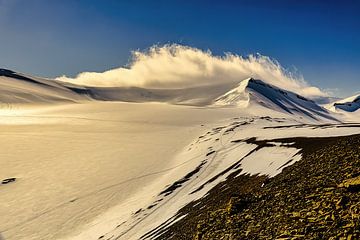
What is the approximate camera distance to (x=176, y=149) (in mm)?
94688

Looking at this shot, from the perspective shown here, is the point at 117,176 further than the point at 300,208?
Yes

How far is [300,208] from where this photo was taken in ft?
66.3

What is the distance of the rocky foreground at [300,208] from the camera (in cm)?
1728

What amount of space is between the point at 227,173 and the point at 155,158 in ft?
129

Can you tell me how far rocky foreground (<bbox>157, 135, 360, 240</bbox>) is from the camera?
56.7 feet

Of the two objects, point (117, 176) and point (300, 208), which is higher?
point (117, 176)

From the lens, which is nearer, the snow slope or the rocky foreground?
the rocky foreground

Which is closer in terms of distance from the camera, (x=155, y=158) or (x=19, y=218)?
(x=19, y=218)

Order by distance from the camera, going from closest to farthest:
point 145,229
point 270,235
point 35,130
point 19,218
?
point 270,235, point 145,229, point 19,218, point 35,130

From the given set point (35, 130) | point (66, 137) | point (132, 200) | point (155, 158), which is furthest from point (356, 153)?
point (35, 130)

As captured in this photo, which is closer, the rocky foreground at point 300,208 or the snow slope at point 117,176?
the rocky foreground at point 300,208

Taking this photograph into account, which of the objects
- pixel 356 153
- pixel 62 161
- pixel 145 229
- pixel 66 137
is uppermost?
pixel 66 137

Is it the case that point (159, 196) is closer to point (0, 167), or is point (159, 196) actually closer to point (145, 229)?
point (145, 229)

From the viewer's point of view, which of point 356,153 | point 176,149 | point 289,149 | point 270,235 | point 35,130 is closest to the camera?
point 270,235
